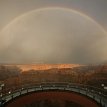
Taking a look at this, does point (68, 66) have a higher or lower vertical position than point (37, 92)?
higher

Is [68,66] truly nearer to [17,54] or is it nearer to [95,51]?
[95,51]

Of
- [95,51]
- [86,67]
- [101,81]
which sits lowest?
[101,81]

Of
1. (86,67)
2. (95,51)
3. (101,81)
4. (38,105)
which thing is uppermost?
(95,51)

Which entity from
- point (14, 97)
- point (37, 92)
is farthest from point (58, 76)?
point (14, 97)

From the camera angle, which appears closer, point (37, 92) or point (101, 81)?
point (37, 92)

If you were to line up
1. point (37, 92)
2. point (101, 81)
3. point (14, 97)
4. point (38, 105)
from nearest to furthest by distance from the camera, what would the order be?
point (14, 97)
point (37, 92)
point (38, 105)
point (101, 81)

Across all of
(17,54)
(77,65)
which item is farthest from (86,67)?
(17,54)

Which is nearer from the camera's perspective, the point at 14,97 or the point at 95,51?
the point at 14,97

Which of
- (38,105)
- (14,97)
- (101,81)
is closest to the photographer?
(14,97)

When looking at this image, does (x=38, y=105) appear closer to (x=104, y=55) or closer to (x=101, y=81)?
(x=101, y=81)
